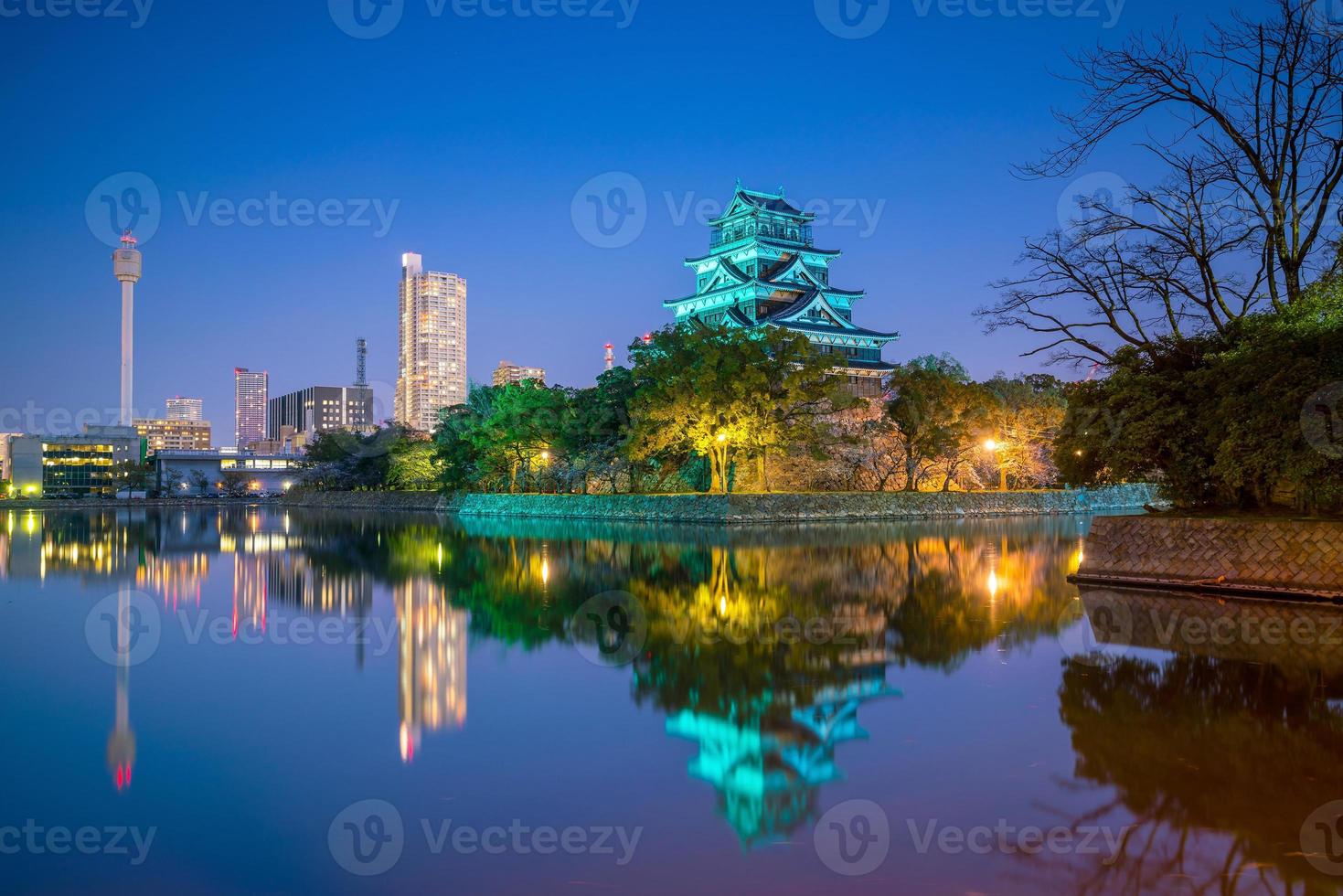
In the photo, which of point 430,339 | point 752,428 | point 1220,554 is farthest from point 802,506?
point 430,339

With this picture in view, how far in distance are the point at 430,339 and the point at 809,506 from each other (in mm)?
162681

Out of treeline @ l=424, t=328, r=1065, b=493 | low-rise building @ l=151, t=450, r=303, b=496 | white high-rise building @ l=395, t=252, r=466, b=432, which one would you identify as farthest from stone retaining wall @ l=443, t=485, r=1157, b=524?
white high-rise building @ l=395, t=252, r=466, b=432

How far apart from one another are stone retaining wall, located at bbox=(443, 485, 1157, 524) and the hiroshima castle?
15.4 m

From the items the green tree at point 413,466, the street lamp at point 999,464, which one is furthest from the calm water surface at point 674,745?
the green tree at point 413,466

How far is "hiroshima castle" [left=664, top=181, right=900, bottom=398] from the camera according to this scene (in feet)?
196

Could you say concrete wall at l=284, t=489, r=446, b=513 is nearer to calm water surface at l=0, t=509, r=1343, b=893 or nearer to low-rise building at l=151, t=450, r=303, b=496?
low-rise building at l=151, t=450, r=303, b=496

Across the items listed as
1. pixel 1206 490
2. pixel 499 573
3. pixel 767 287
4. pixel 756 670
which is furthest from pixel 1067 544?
pixel 767 287

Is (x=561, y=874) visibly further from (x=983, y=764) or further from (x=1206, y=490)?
(x=1206, y=490)

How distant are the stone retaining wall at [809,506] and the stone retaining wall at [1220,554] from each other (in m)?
21.9

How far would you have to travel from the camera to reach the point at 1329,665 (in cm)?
878

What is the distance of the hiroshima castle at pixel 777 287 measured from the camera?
59750 millimetres

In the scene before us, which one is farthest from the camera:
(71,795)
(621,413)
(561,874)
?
(621,413)

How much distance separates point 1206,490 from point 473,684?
41.3 feet

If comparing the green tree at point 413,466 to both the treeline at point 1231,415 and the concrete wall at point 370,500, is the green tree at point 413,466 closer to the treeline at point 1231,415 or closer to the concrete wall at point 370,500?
the concrete wall at point 370,500
